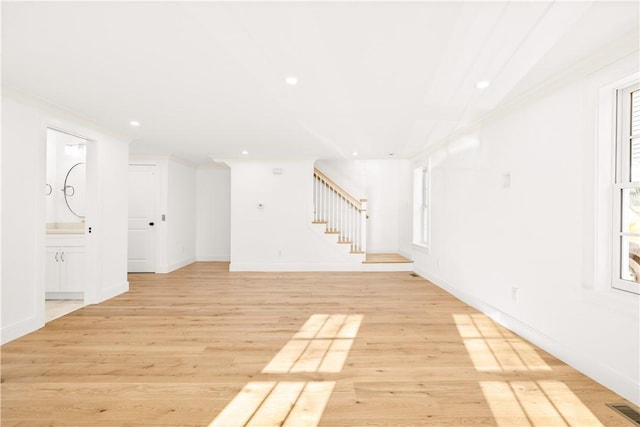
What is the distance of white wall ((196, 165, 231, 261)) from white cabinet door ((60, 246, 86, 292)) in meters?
3.53

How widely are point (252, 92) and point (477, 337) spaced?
3308mm

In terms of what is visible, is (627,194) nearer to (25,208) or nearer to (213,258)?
(25,208)

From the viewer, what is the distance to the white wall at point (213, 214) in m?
7.92

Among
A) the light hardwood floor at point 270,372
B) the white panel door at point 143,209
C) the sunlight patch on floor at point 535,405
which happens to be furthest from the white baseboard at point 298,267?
the sunlight patch on floor at point 535,405

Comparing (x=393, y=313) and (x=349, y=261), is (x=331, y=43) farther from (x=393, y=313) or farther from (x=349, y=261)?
(x=349, y=261)

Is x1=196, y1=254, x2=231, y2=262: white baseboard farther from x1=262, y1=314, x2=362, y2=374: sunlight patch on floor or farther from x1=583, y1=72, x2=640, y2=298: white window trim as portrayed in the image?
x1=583, y1=72, x2=640, y2=298: white window trim

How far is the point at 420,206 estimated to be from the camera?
258 inches

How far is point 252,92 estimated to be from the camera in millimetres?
3037

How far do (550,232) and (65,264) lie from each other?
19.3ft

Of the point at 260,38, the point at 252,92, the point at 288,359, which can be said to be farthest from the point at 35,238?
the point at 260,38

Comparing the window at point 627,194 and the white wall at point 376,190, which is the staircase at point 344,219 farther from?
the window at point 627,194

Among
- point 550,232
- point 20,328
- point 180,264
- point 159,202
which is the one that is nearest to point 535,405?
point 550,232

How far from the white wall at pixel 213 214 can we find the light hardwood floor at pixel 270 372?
3.61 metres

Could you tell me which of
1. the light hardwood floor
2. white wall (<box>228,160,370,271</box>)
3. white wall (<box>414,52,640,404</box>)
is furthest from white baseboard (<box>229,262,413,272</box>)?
white wall (<box>414,52,640,404</box>)
